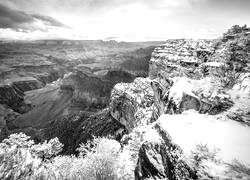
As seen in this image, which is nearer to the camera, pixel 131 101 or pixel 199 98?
pixel 199 98

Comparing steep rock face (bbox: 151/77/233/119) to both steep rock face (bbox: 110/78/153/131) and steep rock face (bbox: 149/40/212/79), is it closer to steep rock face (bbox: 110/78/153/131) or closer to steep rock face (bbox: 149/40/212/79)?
steep rock face (bbox: 149/40/212/79)

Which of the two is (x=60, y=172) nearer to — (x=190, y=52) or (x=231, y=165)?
(x=231, y=165)

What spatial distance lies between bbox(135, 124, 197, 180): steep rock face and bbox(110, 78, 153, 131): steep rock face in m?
52.1

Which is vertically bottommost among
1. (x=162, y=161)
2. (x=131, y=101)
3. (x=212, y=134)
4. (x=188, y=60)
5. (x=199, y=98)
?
(x=131, y=101)

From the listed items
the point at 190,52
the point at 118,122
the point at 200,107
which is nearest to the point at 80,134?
the point at 118,122

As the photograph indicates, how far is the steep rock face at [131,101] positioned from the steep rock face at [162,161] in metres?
52.1

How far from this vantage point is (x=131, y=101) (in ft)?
351

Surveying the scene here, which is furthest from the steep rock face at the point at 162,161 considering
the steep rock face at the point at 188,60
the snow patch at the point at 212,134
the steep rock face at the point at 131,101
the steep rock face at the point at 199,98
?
the steep rock face at the point at 131,101

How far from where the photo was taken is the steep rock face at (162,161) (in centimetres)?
1467

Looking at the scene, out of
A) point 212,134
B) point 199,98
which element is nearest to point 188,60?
point 199,98

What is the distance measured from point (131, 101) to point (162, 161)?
89.5 meters

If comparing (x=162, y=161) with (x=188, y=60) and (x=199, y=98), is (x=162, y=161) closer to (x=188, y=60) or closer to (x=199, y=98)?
(x=199, y=98)

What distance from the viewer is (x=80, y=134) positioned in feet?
572

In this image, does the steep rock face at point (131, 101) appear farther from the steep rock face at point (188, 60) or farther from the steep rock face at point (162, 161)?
the steep rock face at point (162, 161)
